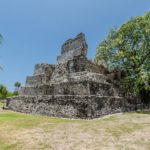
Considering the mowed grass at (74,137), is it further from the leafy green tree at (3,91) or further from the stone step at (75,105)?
the leafy green tree at (3,91)

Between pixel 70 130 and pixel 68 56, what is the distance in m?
18.7

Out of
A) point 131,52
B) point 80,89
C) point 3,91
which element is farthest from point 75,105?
point 3,91

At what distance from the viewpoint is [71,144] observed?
923cm

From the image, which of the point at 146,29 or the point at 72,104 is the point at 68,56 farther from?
the point at 72,104

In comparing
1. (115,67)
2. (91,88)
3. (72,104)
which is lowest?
(72,104)

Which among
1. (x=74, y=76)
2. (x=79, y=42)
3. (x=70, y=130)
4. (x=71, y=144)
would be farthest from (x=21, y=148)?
(x=79, y=42)

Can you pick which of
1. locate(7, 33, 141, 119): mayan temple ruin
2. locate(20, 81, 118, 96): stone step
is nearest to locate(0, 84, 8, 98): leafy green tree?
locate(7, 33, 141, 119): mayan temple ruin

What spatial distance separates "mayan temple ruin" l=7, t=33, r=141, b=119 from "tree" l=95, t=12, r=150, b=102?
5.17ft

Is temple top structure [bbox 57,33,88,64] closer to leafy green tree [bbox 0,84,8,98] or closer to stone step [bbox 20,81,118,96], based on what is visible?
stone step [bbox 20,81,118,96]

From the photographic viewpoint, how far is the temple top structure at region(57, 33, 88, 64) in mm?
A: 27141

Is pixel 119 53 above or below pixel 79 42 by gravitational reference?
below

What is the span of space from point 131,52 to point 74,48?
7541 mm

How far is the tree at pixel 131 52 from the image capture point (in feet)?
79.7

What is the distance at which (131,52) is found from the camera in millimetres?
24891
